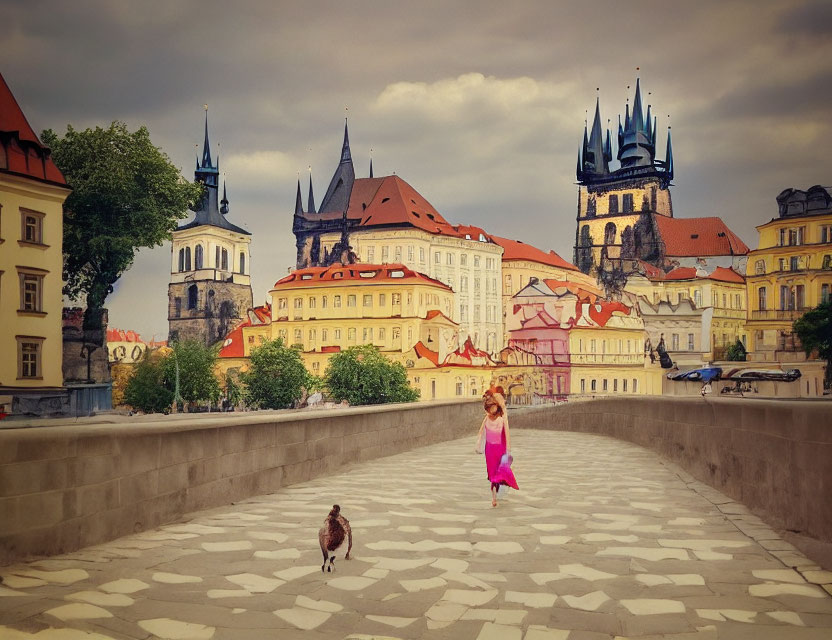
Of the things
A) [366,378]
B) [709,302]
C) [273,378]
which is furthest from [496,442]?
[709,302]

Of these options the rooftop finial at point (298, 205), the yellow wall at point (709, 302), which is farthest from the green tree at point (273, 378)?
the rooftop finial at point (298, 205)

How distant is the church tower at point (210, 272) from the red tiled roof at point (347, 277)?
5.16 meters

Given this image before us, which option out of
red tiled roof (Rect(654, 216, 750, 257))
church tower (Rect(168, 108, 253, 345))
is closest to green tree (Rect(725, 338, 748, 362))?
church tower (Rect(168, 108, 253, 345))

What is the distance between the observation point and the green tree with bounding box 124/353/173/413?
1594 inches

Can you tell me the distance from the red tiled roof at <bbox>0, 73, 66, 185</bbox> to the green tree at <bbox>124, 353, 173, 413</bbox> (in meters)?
23.8

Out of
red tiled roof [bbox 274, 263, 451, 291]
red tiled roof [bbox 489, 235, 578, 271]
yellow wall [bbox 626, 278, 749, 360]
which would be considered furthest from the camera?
red tiled roof [bbox 489, 235, 578, 271]

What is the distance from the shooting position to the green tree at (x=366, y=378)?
53.6 meters

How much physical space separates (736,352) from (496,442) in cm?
4115

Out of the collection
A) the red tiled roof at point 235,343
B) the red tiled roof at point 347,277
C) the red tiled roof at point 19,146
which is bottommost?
the red tiled roof at point 235,343

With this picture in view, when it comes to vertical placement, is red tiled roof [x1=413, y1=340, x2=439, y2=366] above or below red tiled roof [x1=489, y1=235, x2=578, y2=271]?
below

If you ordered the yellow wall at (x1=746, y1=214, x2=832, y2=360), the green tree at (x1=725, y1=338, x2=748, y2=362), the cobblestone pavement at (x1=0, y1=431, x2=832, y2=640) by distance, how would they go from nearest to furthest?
the cobblestone pavement at (x1=0, y1=431, x2=832, y2=640) < the yellow wall at (x1=746, y1=214, x2=832, y2=360) < the green tree at (x1=725, y1=338, x2=748, y2=362)

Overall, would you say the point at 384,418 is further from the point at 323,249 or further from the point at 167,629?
the point at 323,249

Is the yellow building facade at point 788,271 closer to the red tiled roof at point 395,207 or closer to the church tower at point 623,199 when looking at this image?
the red tiled roof at point 395,207

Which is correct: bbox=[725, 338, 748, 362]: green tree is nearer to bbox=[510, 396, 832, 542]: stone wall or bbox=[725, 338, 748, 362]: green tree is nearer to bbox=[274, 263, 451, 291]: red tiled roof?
bbox=[274, 263, 451, 291]: red tiled roof
